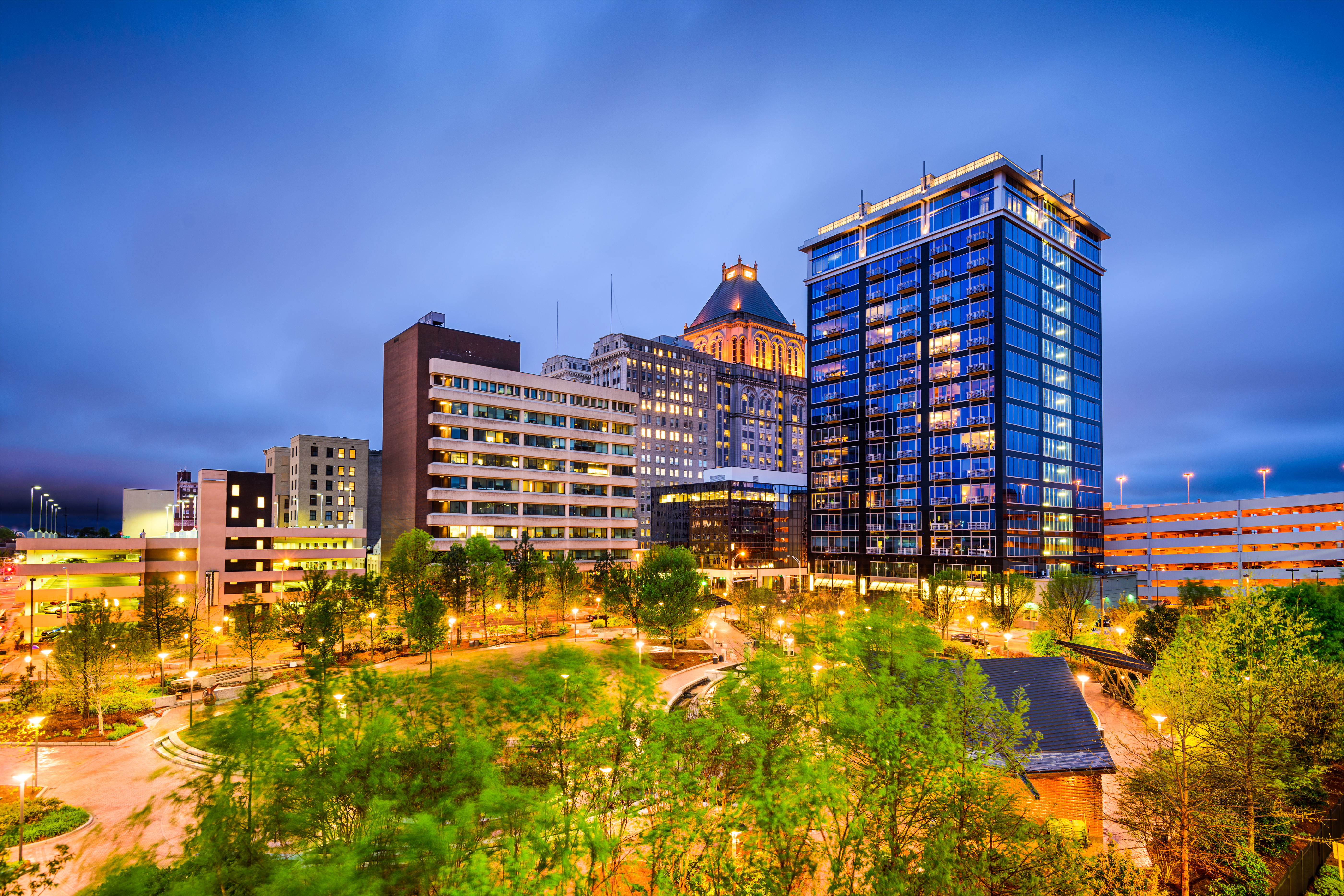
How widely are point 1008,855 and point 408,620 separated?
139ft

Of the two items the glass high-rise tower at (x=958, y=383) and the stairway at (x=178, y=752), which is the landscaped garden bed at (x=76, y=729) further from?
the glass high-rise tower at (x=958, y=383)

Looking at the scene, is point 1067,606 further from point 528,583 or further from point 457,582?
point 457,582

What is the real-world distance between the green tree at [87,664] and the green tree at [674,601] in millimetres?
37545

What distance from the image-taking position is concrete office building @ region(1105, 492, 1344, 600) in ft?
350

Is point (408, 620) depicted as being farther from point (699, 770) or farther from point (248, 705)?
point (699, 770)

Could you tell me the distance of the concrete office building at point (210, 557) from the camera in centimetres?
7250

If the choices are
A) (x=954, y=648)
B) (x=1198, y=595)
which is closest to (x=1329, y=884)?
(x=954, y=648)

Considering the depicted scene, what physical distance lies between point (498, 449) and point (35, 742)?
72.2 meters

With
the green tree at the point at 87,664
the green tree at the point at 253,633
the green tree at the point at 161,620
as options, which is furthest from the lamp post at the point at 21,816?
the green tree at the point at 161,620

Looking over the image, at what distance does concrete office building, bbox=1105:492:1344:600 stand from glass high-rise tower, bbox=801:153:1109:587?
25.2m

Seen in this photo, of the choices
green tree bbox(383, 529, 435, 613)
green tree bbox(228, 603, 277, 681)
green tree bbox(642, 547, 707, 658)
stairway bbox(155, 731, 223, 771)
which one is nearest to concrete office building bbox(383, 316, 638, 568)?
green tree bbox(383, 529, 435, 613)

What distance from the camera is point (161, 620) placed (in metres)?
47.5

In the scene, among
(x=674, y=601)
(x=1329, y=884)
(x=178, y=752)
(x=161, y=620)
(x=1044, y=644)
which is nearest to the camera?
(x=1329, y=884)

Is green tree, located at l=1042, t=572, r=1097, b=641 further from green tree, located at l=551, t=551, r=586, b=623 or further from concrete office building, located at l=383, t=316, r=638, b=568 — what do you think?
concrete office building, located at l=383, t=316, r=638, b=568
